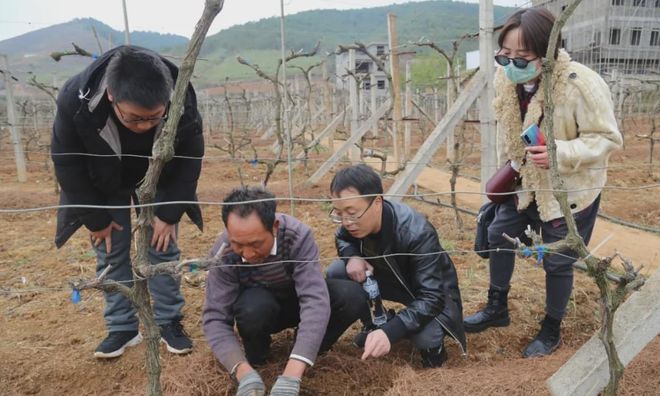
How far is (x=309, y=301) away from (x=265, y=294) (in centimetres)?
23

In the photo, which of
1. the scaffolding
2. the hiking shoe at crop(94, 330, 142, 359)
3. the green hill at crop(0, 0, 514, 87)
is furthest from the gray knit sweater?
the green hill at crop(0, 0, 514, 87)

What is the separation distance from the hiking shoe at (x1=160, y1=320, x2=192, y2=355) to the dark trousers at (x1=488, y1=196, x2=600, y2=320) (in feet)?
5.10

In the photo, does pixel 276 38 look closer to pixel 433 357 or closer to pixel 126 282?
pixel 126 282

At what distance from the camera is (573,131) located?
1.92 m

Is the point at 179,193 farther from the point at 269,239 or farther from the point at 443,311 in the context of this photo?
the point at 443,311

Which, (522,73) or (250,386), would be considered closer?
(250,386)

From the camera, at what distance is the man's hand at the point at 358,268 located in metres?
2.19

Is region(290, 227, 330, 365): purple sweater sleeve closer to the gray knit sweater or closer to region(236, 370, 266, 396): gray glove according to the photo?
the gray knit sweater

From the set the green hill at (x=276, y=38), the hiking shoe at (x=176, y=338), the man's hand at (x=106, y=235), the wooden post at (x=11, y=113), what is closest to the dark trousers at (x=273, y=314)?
the hiking shoe at (x=176, y=338)

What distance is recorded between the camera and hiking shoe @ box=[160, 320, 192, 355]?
2309 mm

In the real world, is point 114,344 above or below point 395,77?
below

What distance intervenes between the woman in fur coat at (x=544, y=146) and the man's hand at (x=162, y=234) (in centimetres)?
145

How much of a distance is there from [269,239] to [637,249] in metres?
3.59

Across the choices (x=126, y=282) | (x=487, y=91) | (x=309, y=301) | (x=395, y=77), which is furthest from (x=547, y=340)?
(x=395, y=77)
